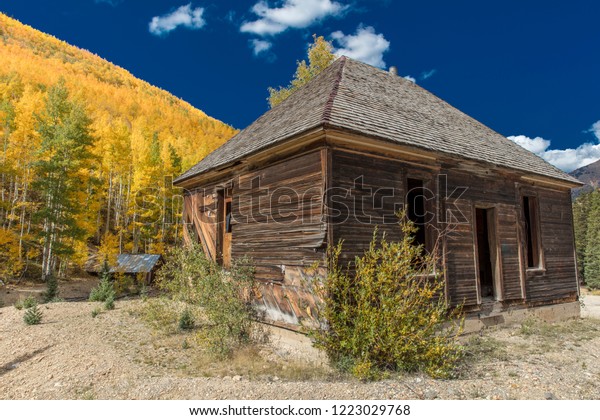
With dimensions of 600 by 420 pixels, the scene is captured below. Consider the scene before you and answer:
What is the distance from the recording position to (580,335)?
9398 millimetres

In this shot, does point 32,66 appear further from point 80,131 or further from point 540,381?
point 540,381

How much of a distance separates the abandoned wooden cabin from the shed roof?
10374 mm

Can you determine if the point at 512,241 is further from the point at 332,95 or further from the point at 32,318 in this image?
the point at 32,318

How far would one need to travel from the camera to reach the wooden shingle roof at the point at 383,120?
7.59 metres

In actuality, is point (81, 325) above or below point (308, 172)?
below

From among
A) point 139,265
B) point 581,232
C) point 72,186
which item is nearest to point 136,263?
point 139,265

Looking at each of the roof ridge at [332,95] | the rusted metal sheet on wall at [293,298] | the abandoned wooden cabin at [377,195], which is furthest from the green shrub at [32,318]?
the roof ridge at [332,95]

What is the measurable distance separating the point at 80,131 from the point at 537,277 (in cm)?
2146

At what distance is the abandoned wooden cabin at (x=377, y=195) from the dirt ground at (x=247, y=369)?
0.93 m

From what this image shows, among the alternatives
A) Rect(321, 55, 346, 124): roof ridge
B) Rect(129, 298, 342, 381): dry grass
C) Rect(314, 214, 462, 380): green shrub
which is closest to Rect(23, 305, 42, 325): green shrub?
Rect(129, 298, 342, 381): dry grass

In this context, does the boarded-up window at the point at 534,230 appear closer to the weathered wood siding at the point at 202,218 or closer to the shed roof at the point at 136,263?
the weathered wood siding at the point at 202,218

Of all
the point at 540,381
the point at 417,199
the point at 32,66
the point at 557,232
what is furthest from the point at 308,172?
the point at 32,66

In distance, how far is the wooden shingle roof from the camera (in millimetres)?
7594
